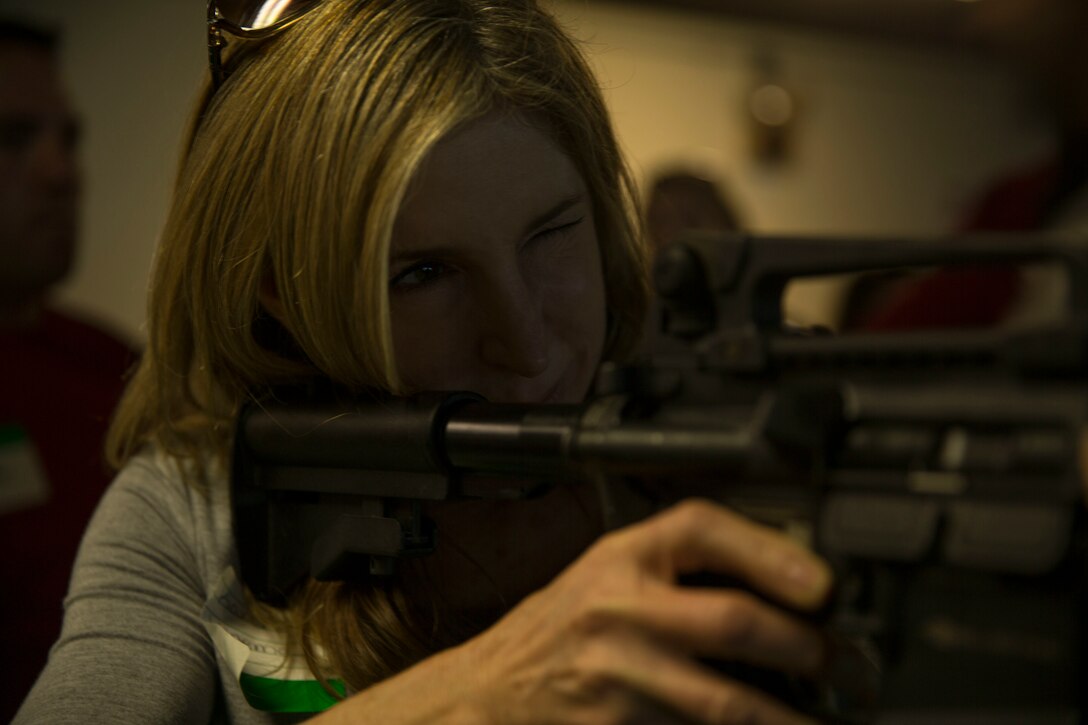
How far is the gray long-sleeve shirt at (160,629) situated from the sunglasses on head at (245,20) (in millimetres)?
350

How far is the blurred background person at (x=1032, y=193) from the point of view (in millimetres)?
1270

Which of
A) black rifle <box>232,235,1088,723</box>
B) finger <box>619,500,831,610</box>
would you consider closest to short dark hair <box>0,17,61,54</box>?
black rifle <box>232,235,1088,723</box>

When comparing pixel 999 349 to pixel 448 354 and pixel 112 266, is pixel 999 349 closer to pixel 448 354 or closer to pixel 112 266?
pixel 448 354

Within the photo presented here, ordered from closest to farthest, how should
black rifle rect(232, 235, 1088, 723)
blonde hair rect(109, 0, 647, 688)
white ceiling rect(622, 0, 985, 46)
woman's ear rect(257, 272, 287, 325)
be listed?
black rifle rect(232, 235, 1088, 723) < blonde hair rect(109, 0, 647, 688) < woman's ear rect(257, 272, 287, 325) < white ceiling rect(622, 0, 985, 46)

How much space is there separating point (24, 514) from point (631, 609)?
3.98ft

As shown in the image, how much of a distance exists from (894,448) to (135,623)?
0.59 metres

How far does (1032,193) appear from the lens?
157 cm

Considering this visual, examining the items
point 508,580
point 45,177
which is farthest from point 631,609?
point 45,177

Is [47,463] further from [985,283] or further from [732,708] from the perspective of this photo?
[985,283]

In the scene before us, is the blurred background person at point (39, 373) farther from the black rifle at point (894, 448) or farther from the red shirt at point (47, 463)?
the black rifle at point (894, 448)

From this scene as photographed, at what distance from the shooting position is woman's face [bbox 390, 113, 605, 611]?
68 centimetres

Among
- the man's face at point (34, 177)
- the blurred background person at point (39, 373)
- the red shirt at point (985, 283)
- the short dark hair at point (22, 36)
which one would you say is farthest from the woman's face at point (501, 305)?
the short dark hair at point (22, 36)

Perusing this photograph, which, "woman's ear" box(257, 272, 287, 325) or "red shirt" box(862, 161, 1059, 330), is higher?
"woman's ear" box(257, 272, 287, 325)

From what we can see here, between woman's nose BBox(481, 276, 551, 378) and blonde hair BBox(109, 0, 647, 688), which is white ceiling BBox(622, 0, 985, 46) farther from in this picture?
woman's nose BBox(481, 276, 551, 378)
